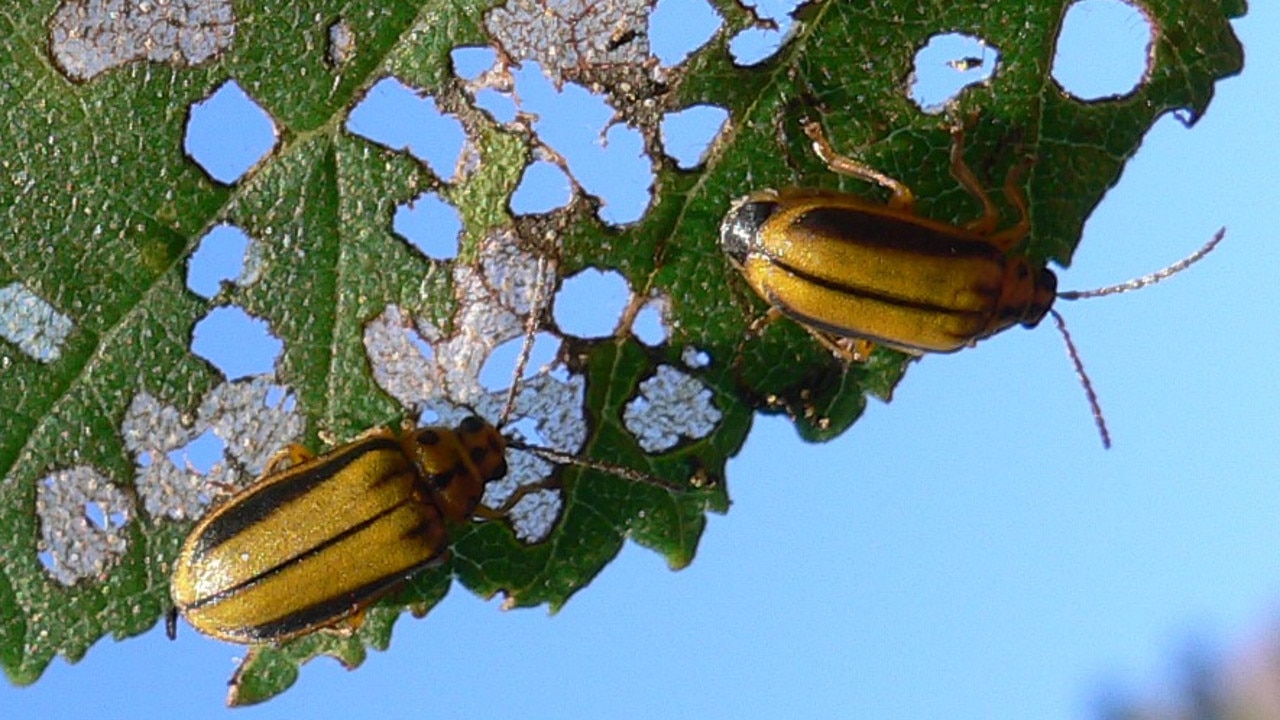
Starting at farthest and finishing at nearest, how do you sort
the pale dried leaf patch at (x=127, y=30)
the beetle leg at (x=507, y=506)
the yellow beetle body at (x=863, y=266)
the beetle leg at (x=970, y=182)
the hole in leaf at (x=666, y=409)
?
1. the beetle leg at (x=507, y=506)
2. the hole in leaf at (x=666, y=409)
3. the beetle leg at (x=970, y=182)
4. the yellow beetle body at (x=863, y=266)
5. the pale dried leaf patch at (x=127, y=30)

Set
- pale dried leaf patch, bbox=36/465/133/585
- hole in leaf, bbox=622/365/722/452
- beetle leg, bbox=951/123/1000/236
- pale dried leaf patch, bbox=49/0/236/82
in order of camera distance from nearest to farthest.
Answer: pale dried leaf patch, bbox=49/0/236/82 < beetle leg, bbox=951/123/1000/236 < pale dried leaf patch, bbox=36/465/133/585 < hole in leaf, bbox=622/365/722/452

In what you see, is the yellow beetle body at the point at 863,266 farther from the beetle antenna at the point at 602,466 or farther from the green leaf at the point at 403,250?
Result: the beetle antenna at the point at 602,466

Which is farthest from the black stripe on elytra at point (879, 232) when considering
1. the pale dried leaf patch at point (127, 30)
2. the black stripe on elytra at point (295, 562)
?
the pale dried leaf patch at point (127, 30)

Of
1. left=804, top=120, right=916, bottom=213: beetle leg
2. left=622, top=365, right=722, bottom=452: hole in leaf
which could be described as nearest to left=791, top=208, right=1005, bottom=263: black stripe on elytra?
left=804, top=120, right=916, bottom=213: beetle leg

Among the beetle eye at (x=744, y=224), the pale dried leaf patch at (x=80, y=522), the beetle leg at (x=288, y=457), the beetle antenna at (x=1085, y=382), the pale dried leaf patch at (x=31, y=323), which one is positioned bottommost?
the beetle antenna at (x=1085, y=382)

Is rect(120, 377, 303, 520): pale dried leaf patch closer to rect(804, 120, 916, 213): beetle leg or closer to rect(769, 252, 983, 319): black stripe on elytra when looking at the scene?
rect(769, 252, 983, 319): black stripe on elytra

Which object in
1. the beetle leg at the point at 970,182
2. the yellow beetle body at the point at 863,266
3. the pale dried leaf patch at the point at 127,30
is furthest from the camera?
the beetle leg at the point at 970,182

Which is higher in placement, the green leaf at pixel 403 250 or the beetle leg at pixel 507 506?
the green leaf at pixel 403 250
